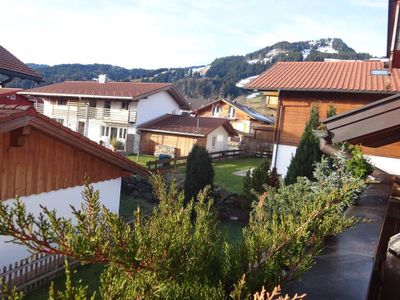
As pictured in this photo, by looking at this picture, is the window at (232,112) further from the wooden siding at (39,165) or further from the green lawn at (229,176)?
the wooden siding at (39,165)

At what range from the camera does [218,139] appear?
33969 mm

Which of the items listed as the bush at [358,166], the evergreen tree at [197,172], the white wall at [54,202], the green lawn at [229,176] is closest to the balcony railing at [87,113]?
the green lawn at [229,176]

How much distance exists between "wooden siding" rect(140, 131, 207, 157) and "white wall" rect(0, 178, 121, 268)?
19.9 m

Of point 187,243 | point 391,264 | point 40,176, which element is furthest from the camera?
point 40,176

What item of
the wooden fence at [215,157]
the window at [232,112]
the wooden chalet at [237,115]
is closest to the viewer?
the wooden fence at [215,157]

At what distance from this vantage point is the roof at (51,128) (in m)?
6.38

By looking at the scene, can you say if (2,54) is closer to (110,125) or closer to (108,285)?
(108,285)

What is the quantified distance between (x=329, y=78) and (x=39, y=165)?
15472 mm

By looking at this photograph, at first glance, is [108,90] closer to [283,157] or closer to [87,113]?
[87,113]

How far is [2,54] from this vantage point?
1246 cm

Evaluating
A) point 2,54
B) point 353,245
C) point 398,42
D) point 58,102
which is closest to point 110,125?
point 58,102

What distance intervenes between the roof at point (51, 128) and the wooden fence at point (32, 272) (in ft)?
8.82

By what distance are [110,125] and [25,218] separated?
109ft

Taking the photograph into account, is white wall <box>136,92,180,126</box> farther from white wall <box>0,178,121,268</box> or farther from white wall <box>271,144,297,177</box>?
white wall <box>0,178,121,268</box>
